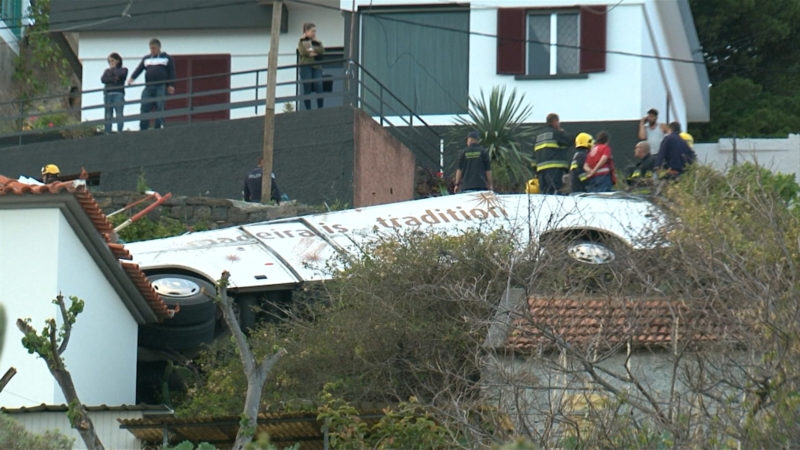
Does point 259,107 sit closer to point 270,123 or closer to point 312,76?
point 312,76

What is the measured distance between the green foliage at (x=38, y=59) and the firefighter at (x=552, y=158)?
13.6 metres

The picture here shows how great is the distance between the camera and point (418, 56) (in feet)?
99.8

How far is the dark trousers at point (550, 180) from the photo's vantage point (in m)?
24.4

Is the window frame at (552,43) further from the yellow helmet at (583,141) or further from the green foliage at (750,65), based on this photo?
the green foliage at (750,65)

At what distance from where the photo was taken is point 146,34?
33031 millimetres

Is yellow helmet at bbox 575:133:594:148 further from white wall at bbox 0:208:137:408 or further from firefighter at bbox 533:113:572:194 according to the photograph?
white wall at bbox 0:208:137:408

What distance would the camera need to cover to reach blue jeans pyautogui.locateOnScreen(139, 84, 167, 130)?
28405 mm

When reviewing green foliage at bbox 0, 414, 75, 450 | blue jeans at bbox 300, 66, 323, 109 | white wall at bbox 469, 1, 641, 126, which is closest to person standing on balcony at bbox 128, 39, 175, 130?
blue jeans at bbox 300, 66, 323, 109

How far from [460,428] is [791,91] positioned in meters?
30.4

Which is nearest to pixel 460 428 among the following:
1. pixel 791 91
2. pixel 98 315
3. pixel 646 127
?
pixel 98 315

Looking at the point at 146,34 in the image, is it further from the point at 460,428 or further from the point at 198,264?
the point at 460,428

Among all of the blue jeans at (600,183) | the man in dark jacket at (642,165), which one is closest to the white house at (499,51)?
the man in dark jacket at (642,165)

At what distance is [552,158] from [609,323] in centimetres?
941

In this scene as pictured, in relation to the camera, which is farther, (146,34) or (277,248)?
(146,34)
